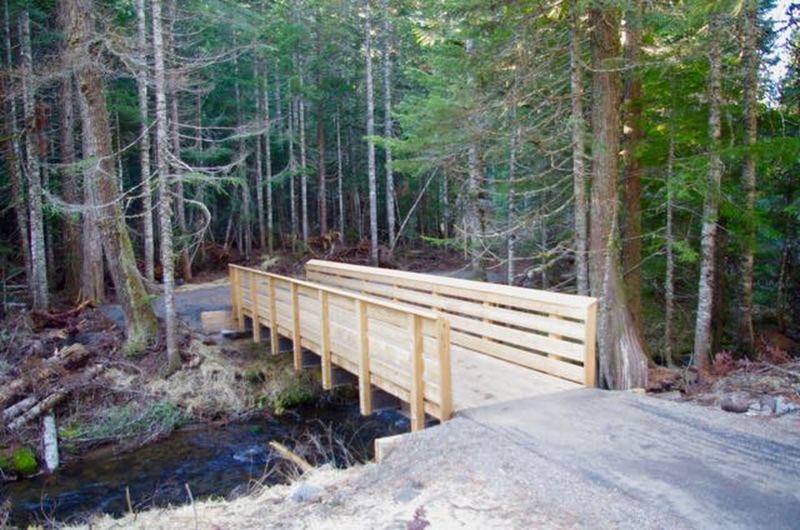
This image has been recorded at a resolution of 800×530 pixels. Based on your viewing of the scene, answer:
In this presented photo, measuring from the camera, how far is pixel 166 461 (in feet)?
25.9

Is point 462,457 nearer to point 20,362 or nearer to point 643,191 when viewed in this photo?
point 643,191

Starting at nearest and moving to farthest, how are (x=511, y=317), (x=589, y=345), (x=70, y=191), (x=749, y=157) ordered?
(x=589, y=345)
(x=511, y=317)
(x=749, y=157)
(x=70, y=191)

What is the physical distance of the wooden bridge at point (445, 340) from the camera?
5137 millimetres

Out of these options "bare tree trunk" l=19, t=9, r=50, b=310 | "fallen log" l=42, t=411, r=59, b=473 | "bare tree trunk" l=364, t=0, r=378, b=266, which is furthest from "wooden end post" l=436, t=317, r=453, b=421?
"bare tree trunk" l=364, t=0, r=378, b=266

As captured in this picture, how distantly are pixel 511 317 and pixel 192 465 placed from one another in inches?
187

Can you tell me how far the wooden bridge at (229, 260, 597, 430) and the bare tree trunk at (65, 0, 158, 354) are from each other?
11.5 feet

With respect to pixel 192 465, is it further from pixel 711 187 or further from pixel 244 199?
pixel 244 199

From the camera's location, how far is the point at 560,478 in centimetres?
354

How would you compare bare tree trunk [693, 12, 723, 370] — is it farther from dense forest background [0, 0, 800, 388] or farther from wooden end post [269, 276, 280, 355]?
wooden end post [269, 276, 280, 355]

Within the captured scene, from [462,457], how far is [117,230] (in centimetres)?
861

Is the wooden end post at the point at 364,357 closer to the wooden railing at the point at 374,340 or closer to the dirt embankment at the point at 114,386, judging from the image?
the wooden railing at the point at 374,340

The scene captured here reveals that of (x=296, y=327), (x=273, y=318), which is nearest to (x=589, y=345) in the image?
(x=296, y=327)

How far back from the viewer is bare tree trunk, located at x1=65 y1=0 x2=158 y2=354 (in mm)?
9812

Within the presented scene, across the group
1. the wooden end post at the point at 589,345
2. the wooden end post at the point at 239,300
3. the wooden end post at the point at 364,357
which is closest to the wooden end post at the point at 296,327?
the wooden end post at the point at 364,357
